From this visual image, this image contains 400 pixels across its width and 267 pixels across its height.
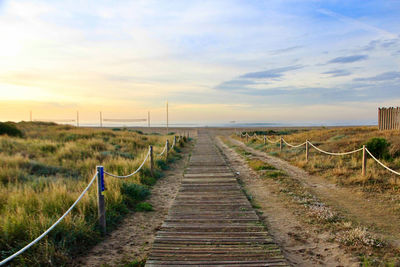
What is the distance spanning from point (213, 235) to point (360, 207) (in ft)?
13.1

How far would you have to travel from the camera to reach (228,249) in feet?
13.1

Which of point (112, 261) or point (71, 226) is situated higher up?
point (71, 226)

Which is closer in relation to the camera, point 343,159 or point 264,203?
point 264,203

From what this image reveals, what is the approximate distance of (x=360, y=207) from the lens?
21.0ft

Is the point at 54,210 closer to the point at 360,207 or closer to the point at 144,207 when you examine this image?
the point at 144,207

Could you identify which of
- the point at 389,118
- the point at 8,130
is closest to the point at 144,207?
the point at 8,130

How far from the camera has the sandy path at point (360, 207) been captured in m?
5.01

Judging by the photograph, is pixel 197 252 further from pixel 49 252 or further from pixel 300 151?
pixel 300 151

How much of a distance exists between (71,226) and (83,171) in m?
6.32

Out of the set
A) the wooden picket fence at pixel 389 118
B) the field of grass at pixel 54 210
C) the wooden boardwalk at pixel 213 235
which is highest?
the wooden picket fence at pixel 389 118

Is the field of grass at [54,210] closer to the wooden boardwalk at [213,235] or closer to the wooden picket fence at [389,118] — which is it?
the wooden boardwalk at [213,235]

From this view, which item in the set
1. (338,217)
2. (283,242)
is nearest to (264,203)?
(338,217)

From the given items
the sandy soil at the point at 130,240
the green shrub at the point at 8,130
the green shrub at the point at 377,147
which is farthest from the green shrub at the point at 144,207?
the green shrub at the point at 8,130

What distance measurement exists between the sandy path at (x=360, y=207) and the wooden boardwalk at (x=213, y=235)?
212cm
